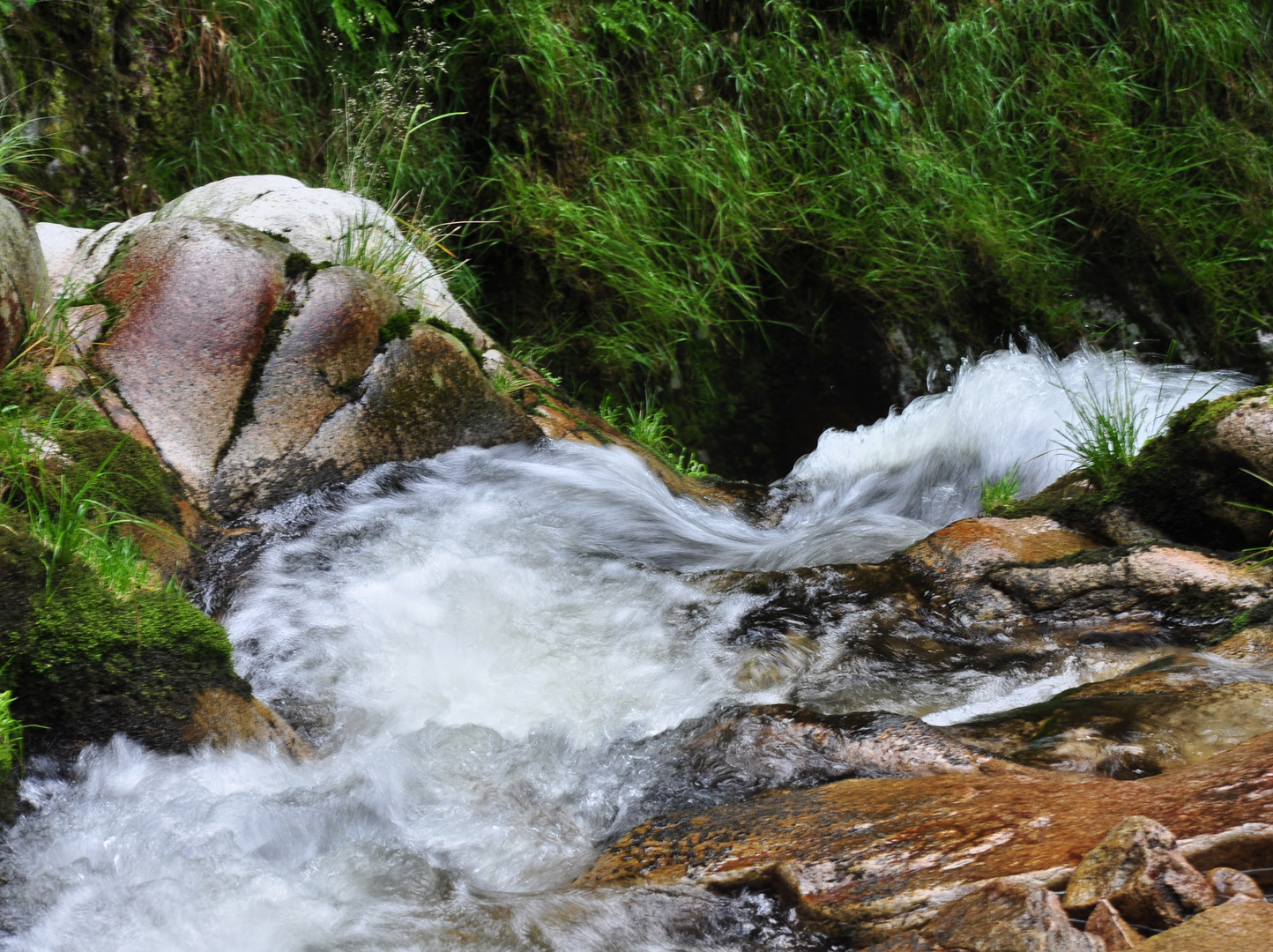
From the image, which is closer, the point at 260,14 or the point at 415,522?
the point at 415,522

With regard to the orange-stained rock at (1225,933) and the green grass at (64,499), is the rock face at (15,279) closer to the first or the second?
the green grass at (64,499)

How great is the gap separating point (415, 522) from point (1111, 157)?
5.94 metres

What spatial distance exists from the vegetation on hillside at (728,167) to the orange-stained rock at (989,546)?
99.3 inches

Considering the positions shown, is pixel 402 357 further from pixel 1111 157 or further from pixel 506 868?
pixel 1111 157

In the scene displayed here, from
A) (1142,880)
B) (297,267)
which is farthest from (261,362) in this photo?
(1142,880)

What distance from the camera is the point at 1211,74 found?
7625mm

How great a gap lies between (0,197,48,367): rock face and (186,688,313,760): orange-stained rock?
5.37 ft

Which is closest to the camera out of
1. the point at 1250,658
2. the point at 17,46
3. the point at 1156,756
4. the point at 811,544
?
the point at 1156,756

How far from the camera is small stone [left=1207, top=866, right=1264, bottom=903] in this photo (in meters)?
1.50

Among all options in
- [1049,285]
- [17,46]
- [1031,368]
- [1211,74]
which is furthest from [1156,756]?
[1211,74]

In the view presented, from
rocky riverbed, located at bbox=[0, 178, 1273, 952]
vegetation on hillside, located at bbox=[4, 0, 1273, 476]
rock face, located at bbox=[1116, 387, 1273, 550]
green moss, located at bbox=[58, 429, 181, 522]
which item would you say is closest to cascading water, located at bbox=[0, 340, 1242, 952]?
rocky riverbed, located at bbox=[0, 178, 1273, 952]

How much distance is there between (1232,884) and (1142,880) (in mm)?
141

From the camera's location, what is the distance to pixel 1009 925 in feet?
4.99

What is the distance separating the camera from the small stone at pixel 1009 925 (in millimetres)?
1467
